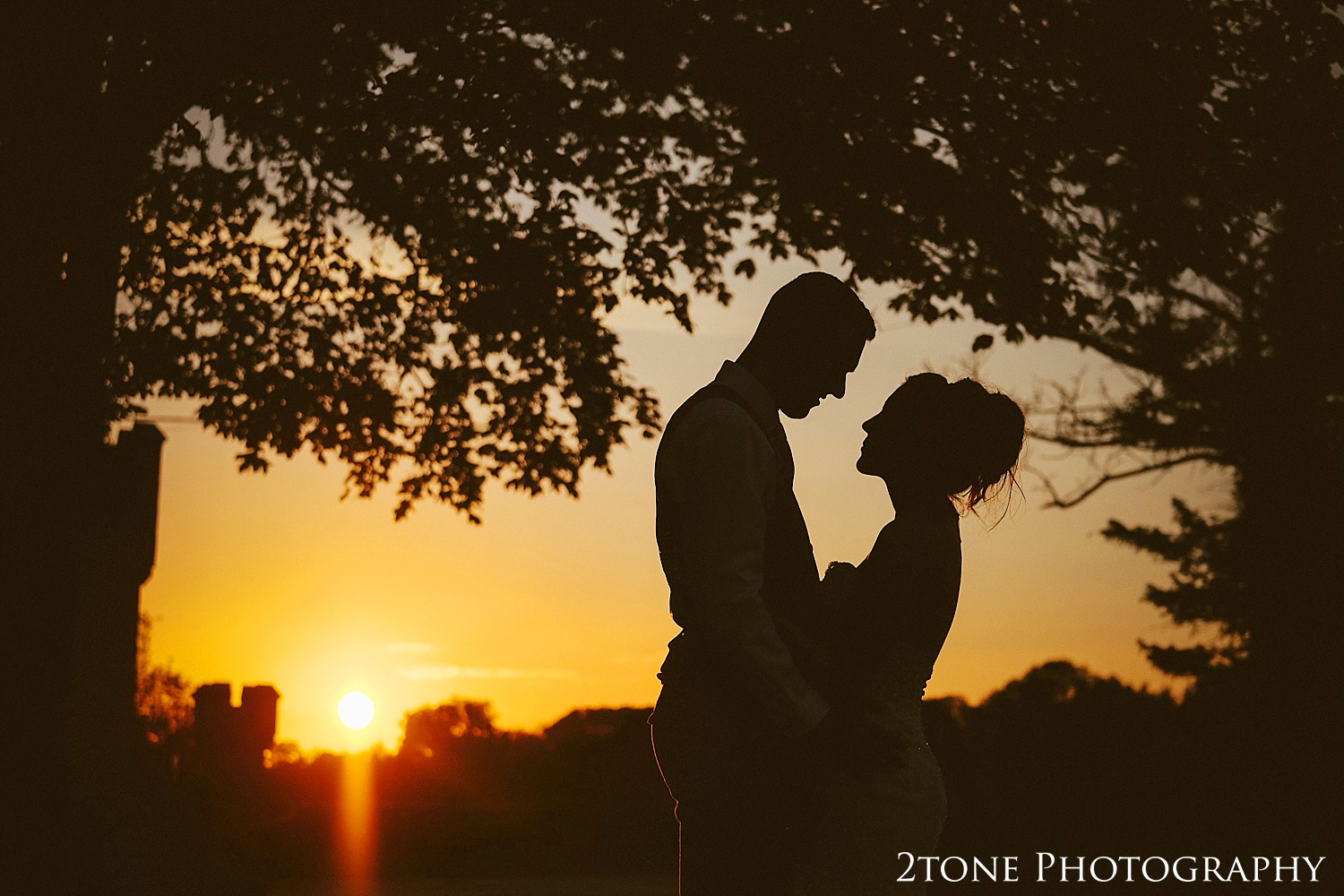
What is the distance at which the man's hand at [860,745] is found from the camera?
3688 mm

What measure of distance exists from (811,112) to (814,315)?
23.3ft

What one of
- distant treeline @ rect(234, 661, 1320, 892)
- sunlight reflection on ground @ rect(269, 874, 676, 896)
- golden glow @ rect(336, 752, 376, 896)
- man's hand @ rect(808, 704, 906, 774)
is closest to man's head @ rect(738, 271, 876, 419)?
man's hand @ rect(808, 704, 906, 774)

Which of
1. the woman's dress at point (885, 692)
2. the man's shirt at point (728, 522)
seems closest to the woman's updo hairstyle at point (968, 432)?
the woman's dress at point (885, 692)

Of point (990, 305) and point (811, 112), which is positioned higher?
point (811, 112)

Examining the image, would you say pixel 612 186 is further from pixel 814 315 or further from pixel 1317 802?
pixel 1317 802

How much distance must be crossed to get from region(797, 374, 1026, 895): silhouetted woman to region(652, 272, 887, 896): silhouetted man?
0.10 metres

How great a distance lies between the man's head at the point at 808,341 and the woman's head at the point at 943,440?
228 mm

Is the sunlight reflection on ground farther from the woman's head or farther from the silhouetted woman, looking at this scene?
the woman's head

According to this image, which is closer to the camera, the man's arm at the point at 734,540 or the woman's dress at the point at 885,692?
the man's arm at the point at 734,540

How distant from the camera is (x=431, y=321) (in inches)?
597

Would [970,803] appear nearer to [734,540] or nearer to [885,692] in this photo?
[885,692]

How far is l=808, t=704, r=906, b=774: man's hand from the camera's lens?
369 cm

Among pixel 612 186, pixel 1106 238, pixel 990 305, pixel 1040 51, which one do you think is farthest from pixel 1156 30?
pixel 612 186

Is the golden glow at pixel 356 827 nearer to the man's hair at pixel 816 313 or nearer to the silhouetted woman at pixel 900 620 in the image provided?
the silhouetted woman at pixel 900 620
